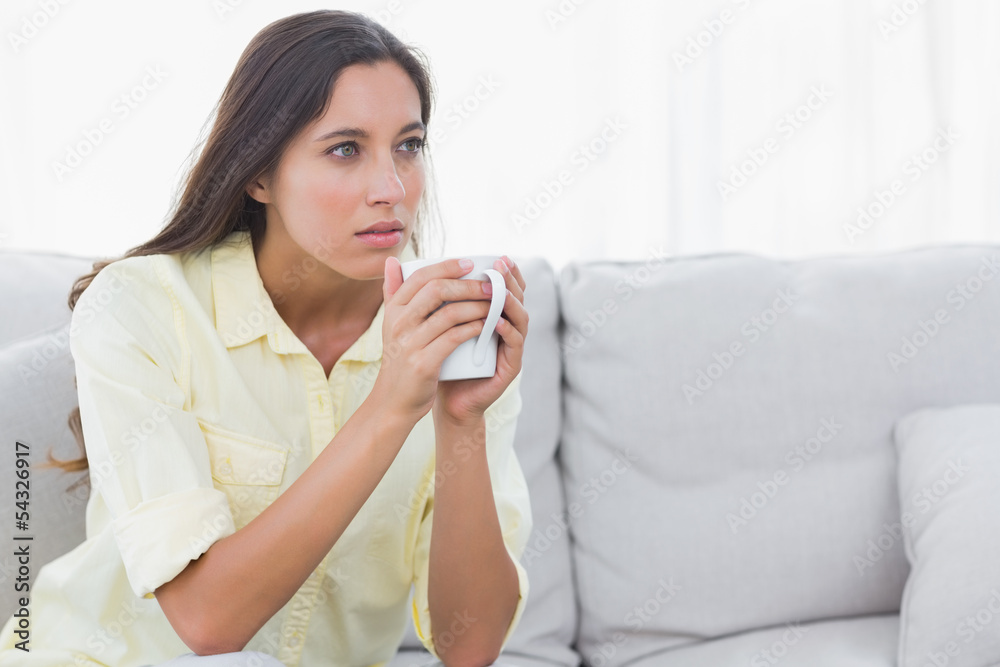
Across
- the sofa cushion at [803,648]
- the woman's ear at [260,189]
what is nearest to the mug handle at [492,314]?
the woman's ear at [260,189]

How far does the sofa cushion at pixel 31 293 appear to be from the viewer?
140 cm

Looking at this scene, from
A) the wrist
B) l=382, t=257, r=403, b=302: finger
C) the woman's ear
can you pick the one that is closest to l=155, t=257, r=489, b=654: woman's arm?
l=382, t=257, r=403, b=302: finger

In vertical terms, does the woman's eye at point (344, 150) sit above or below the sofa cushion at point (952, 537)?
above

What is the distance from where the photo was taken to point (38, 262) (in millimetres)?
1497

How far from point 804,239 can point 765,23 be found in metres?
0.57

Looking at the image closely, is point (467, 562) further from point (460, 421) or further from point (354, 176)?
point (354, 176)

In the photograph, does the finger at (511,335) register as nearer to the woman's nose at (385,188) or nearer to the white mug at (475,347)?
the white mug at (475,347)

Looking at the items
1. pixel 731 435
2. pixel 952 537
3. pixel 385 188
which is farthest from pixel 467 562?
pixel 952 537

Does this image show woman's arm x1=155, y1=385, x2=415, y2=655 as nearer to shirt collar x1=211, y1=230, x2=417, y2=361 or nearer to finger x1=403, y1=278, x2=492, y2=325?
finger x1=403, y1=278, x2=492, y2=325

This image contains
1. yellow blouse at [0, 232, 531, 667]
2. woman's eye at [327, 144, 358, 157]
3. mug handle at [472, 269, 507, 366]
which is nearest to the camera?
mug handle at [472, 269, 507, 366]

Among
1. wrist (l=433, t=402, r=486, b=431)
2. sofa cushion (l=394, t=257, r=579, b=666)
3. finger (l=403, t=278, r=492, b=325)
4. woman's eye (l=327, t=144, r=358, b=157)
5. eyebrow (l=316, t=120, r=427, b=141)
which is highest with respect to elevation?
eyebrow (l=316, t=120, r=427, b=141)

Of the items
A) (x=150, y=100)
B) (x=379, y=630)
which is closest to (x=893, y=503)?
(x=379, y=630)

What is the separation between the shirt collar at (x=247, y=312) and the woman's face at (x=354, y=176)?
0.12m

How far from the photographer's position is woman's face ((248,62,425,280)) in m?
1.03
